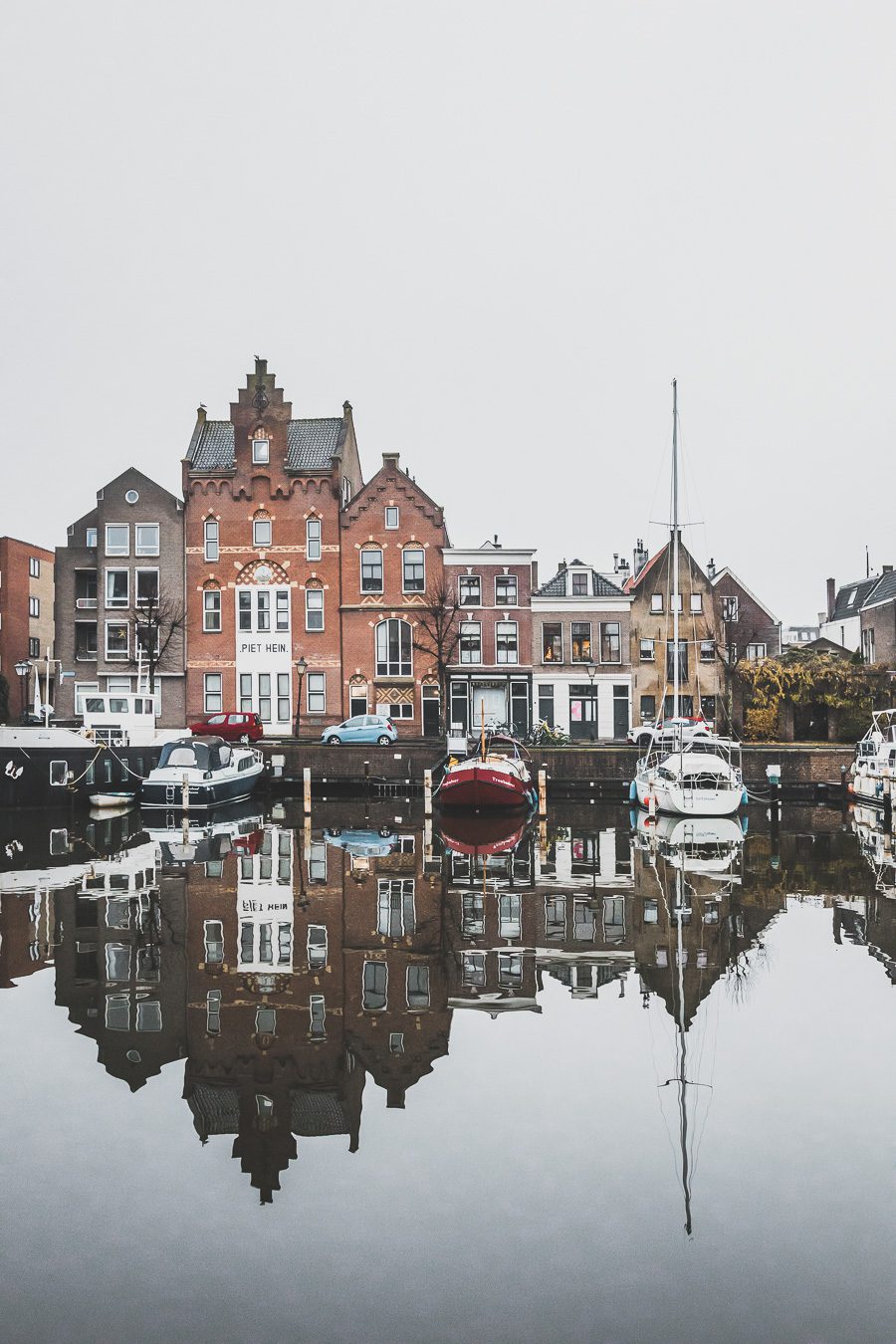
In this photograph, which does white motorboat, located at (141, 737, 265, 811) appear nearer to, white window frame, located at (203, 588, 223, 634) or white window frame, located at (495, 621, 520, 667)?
white window frame, located at (203, 588, 223, 634)

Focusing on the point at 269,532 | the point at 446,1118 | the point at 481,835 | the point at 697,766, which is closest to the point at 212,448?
the point at 269,532

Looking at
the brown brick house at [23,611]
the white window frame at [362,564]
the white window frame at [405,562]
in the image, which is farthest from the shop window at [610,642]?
the brown brick house at [23,611]

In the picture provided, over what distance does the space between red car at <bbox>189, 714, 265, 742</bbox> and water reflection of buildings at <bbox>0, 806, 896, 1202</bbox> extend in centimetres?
1712

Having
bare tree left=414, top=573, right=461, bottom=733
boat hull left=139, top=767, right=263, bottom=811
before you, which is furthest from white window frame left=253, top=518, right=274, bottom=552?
boat hull left=139, top=767, right=263, bottom=811

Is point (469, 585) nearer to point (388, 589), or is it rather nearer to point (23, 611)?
point (388, 589)

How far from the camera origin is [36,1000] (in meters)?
13.7

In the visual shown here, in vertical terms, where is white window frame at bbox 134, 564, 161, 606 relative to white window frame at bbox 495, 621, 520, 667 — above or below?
above

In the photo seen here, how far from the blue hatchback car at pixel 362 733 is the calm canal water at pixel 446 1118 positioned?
24827 millimetres

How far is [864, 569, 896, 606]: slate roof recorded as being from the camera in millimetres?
59969

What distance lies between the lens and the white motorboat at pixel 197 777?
37094 mm

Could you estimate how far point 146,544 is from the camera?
54.3 m

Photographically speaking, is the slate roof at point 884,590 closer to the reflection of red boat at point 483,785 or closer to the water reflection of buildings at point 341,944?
the reflection of red boat at point 483,785

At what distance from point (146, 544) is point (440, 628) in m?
16.7

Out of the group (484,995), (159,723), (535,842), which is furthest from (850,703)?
(484,995)
